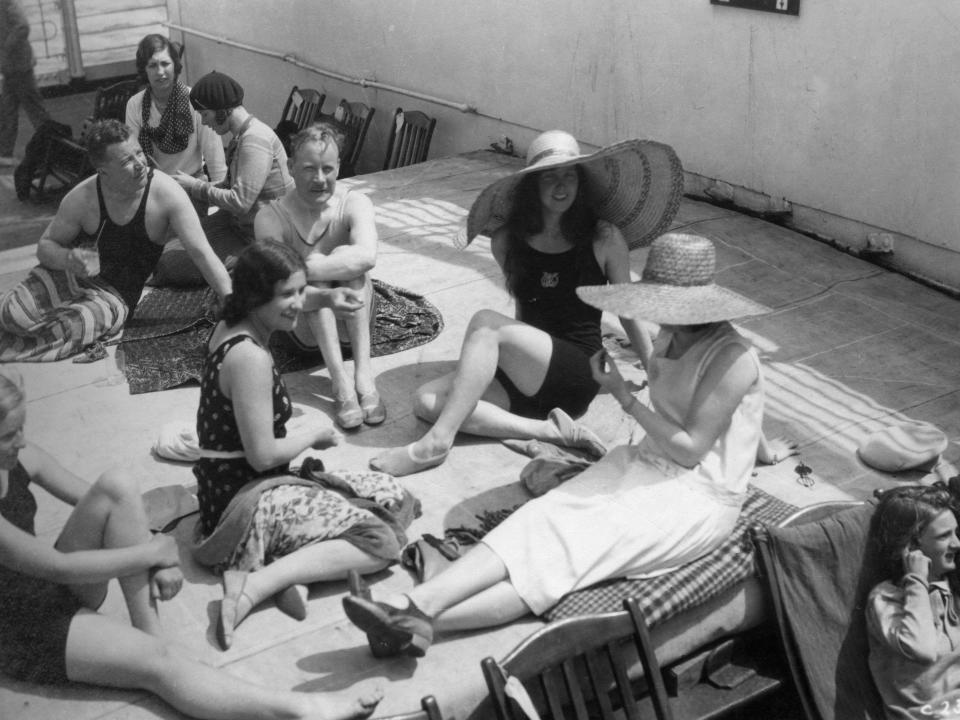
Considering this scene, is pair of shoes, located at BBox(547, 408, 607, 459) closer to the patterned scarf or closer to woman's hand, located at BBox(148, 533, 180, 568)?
woman's hand, located at BBox(148, 533, 180, 568)

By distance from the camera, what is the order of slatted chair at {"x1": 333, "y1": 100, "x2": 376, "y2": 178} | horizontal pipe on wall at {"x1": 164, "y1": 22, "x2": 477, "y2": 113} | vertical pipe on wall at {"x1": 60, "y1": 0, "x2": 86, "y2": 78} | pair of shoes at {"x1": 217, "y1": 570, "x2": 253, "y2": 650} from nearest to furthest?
pair of shoes at {"x1": 217, "y1": 570, "x2": 253, "y2": 650}, horizontal pipe on wall at {"x1": 164, "y1": 22, "x2": 477, "y2": 113}, slatted chair at {"x1": 333, "y1": 100, "x2": 376, "y2": 178}, vertical pipe on wall at {"x1": 60, "y1": 0, "x2": 86, "y2": 78}

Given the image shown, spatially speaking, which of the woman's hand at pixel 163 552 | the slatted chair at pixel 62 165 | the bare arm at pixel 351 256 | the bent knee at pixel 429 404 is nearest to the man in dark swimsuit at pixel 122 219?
the bare arm at pixel 351 256

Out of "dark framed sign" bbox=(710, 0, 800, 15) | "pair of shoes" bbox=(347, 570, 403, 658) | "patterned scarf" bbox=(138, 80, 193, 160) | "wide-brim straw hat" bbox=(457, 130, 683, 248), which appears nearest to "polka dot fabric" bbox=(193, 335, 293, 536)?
"pair of shoes" bbox=(347, 570, 403, 658)

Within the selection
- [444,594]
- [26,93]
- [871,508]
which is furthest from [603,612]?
[26,93]

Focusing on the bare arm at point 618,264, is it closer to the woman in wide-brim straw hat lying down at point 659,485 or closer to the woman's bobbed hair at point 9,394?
the woman in wide-brim straw hat lying down at point 659,485

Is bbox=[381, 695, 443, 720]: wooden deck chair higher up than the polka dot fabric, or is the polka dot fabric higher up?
the polka dot fabric

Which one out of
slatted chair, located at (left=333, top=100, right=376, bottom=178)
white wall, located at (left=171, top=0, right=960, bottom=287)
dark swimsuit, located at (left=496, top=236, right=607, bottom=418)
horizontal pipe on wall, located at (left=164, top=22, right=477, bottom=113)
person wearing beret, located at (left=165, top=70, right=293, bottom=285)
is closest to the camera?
dark swimsuit, located at (left=496, top=236, right=607, bottom=418)

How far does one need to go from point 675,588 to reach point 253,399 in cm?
152

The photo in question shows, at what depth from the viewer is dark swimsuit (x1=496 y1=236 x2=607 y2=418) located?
5.04 metres

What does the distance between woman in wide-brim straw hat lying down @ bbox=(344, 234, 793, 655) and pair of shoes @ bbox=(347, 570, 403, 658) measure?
0.15 m

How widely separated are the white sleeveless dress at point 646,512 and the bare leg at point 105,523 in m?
1.13

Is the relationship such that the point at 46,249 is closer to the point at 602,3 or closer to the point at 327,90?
the point at 602,3

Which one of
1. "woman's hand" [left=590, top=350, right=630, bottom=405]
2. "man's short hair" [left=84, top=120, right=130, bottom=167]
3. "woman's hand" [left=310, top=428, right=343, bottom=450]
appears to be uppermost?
"man's short hair" [left=84, top=120, right=130, bottom=167]

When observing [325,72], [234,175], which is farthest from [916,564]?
[325,72]
